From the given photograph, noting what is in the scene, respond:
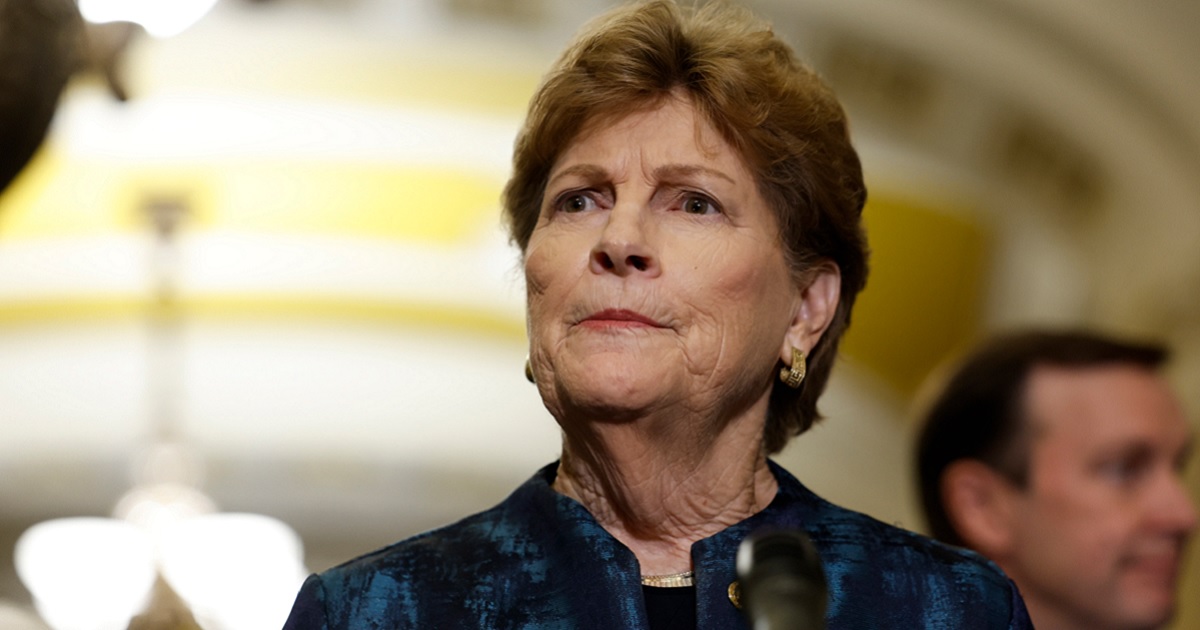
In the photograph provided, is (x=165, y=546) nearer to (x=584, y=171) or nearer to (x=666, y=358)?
(x=584, y=171)

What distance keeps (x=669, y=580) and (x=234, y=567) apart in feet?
32.5

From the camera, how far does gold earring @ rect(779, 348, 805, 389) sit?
2.64m

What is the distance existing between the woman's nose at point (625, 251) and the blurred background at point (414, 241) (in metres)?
3.38

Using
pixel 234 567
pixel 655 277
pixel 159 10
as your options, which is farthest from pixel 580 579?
pixel 234 567

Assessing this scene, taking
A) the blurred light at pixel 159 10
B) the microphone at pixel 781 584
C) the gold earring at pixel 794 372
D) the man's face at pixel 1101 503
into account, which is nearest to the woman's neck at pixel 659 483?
the gold earring at pixel 794 372

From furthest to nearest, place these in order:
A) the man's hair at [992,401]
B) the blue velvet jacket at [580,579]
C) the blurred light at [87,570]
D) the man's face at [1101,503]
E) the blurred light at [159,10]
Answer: the blurred light at [87,570] → the blurred light at [159,10] → the man's hair at [992,401] → the man's face at [1101,503] → the blue velvet jacket at [580,579]

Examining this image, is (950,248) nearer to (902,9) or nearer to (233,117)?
(902,9)

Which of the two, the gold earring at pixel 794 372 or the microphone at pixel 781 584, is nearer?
the microphone at pixel 781 584

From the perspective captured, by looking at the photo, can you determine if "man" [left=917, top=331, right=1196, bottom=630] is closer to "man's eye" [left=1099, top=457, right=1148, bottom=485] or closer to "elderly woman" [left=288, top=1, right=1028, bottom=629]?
"man's eye" [left=1099, top=457, right=1148, bottom=485]

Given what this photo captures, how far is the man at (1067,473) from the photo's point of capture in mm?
3557

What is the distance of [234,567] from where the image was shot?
1189 cm

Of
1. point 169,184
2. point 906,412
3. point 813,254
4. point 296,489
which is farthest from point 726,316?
point 296,489

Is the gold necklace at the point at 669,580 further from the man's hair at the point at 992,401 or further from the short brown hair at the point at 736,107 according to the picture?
the man's hair at the point at 992,401

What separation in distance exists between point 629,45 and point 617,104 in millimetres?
95
